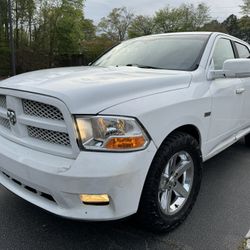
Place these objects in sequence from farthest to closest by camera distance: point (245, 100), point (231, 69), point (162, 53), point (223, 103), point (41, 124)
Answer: point (245, 100)
point (162, 53)
point (223, 103)
point (231, 69)
point (41, 124)

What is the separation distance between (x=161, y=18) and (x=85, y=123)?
198ft

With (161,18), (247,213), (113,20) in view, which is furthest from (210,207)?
(161,18)

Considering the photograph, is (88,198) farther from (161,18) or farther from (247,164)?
(161,18)

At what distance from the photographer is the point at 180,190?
3.06 metres

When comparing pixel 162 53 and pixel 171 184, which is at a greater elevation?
pixel 162 53

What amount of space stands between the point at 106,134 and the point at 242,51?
125 inches

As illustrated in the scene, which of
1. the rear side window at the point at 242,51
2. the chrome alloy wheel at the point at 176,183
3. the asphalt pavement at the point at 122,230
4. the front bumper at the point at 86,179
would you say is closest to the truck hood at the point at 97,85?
the front bumper at the point at 86,179

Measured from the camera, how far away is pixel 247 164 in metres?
4.80

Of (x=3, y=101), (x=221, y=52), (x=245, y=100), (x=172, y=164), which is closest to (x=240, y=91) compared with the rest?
(x=245, y=100)

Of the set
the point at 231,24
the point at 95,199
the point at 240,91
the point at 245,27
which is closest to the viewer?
the point at 95,199

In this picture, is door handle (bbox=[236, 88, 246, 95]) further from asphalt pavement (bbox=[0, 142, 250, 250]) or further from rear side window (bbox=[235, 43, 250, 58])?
asphalt pavement (bbox=[0, 142, 250, 250])

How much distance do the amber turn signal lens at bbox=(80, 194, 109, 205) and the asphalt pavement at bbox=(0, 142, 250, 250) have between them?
550mm

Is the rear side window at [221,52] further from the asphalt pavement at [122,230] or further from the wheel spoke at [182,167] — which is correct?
the asphalt pavement at [122,230]

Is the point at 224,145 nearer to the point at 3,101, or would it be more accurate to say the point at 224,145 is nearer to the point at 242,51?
the point at 242,51
